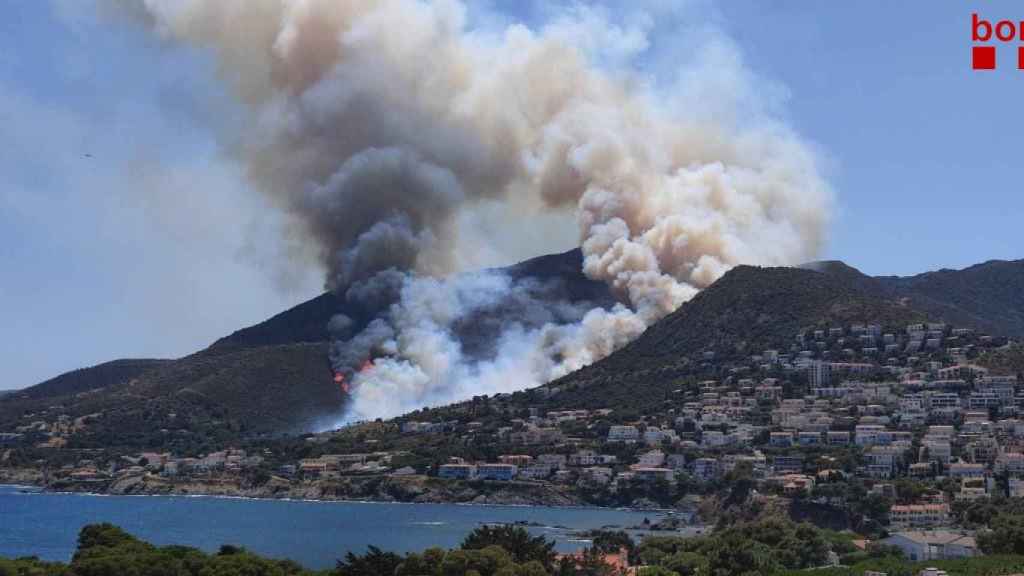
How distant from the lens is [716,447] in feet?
363

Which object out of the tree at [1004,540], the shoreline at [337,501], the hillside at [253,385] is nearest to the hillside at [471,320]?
the hillside at [253,385]

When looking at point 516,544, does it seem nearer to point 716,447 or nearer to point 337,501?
point 716,447

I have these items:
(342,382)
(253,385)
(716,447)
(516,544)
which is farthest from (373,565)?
(253,385)

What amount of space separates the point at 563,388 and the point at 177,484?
30448 mm

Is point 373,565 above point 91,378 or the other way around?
the other way around

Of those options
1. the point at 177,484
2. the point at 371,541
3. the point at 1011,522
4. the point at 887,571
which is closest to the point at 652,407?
the point at 177,484

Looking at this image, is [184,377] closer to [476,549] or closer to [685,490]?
[685,490]

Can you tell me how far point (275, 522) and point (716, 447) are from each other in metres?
30.5

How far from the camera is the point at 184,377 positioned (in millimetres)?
158375

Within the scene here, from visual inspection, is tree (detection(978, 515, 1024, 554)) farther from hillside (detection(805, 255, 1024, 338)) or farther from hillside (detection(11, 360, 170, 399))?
hillside (detection(11, 360, 170, 399))

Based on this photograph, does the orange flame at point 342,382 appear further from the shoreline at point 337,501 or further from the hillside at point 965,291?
the hillside at point 965,291

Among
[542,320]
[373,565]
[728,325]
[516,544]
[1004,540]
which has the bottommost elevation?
[373,565]

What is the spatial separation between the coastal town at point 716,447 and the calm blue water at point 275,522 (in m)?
3.48

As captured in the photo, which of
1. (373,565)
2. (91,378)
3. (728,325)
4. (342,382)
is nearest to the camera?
(373,565)
